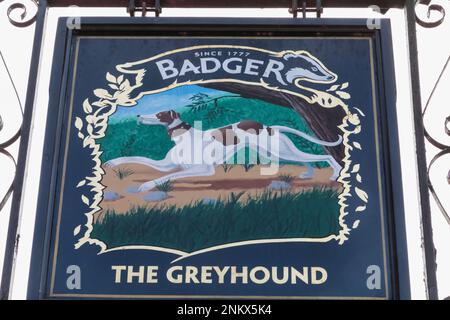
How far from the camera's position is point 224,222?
7.44 meters

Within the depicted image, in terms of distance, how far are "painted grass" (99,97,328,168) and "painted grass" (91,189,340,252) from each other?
Answer: 305 mm

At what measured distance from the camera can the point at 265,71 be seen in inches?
315

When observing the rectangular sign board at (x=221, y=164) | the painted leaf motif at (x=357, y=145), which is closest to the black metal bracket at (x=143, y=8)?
the rectangular sign board at (x=221, y=164)

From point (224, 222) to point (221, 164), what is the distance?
1.31 feet

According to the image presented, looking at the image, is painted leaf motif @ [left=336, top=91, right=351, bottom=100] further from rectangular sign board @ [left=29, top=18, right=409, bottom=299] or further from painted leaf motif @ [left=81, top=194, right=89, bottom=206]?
painted leaf motif @ [left=81, top=194, right=89, bottom=206]

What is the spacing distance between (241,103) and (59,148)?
3.60 feet

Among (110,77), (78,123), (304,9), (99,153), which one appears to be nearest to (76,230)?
(99,153)

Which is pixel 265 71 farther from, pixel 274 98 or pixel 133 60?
pixel 133 60

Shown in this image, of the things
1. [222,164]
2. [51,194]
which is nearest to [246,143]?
[222,164]

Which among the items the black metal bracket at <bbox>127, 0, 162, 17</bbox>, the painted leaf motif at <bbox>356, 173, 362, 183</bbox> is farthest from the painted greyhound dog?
the black metal bracket at <bbox>127, 0, 162, 17</bbox>

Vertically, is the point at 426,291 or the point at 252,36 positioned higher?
the point at 252,36

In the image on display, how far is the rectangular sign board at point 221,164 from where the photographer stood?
7254 mm
